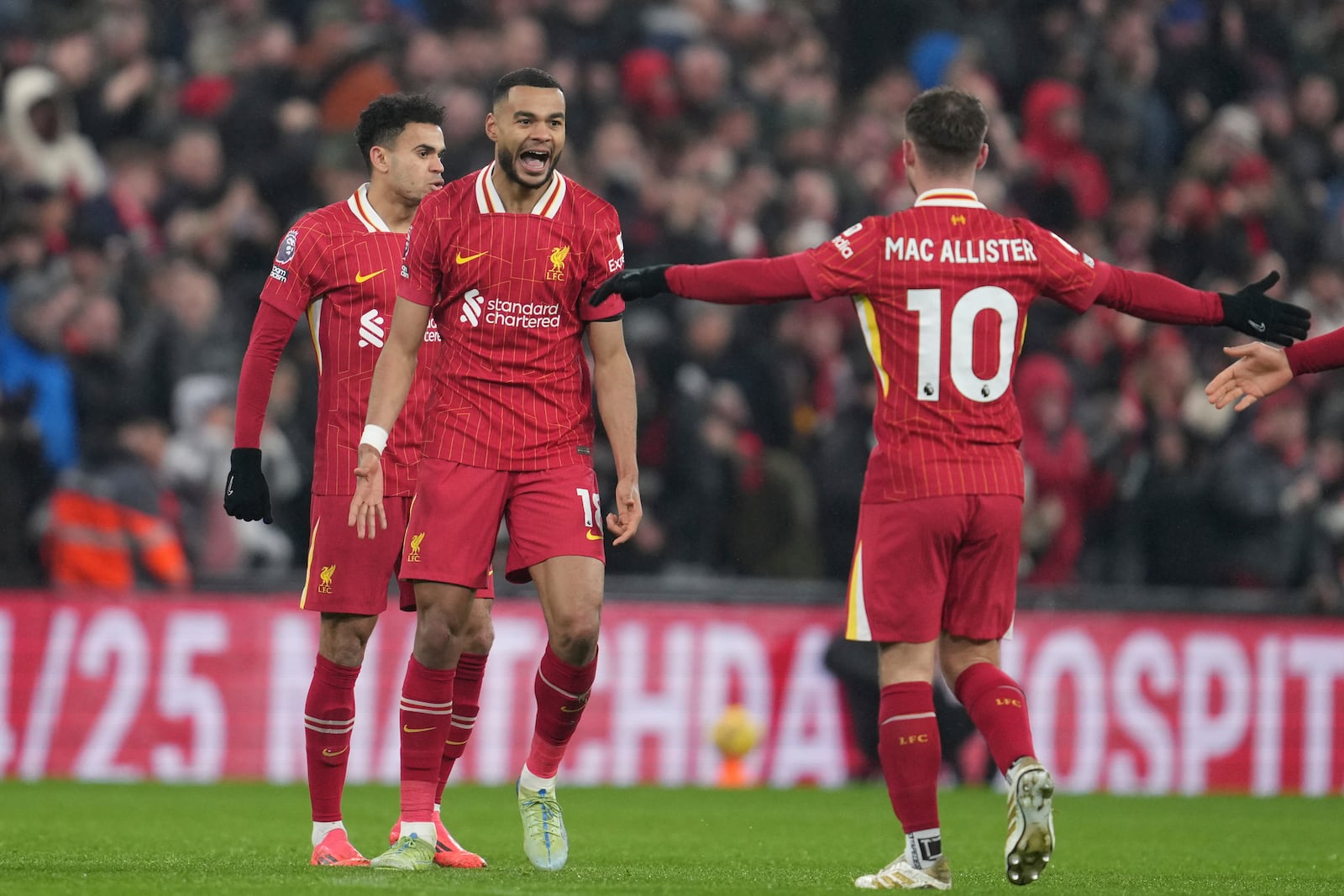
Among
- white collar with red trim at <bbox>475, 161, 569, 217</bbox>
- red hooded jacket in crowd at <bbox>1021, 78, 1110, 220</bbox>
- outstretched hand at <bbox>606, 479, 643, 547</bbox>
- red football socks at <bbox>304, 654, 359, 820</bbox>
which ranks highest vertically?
red hooded jacket in crowd at <bbox>1021, 78, 1110, 220</bbox>

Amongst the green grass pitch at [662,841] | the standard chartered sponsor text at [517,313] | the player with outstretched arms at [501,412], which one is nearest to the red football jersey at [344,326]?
the player with outstretched arms at [501,412]

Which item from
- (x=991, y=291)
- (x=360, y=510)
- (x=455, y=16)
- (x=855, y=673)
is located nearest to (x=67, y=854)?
(x=360, y=510)

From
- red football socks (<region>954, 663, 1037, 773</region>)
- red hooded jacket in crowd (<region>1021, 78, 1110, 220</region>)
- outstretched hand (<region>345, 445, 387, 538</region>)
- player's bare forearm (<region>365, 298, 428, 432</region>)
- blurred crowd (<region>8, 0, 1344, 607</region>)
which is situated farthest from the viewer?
red hooded jacket in crowd (<region>1021, 78, 1110, 220</region>)

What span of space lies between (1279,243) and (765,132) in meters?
4.08

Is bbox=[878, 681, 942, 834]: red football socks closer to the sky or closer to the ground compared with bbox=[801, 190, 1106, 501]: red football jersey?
closer to the ground

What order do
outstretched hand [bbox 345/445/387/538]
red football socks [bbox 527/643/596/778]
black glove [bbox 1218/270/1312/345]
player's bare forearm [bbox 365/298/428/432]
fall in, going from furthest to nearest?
red football socks [bbox 527/643/596/778]
player's bare forearm [bbox 365/298/428/432]
outstretched hand [bbox 345/445/387/538]
black glove [bbox 1218/270/1312/345]

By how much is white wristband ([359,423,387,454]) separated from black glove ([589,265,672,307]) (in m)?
0.92

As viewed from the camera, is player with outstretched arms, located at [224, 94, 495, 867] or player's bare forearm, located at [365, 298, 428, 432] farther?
player with outstretched arms, located at [224, 94, 495, 867]

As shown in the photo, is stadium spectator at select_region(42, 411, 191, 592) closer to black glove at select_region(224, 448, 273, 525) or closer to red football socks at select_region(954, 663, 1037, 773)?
black glove at select_region(224, 448, 273, 525)

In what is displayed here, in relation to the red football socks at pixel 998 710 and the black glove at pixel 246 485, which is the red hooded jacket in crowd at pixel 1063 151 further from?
the red football socks at pixel 998 710

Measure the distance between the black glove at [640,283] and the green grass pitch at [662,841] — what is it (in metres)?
1.73

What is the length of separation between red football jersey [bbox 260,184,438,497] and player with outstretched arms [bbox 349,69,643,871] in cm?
55

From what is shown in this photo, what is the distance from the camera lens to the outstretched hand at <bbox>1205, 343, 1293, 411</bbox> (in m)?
6.73

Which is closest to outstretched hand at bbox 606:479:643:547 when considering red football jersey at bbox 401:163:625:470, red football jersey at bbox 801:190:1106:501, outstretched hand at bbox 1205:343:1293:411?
red football jersey at bbox 401:163:625:470
